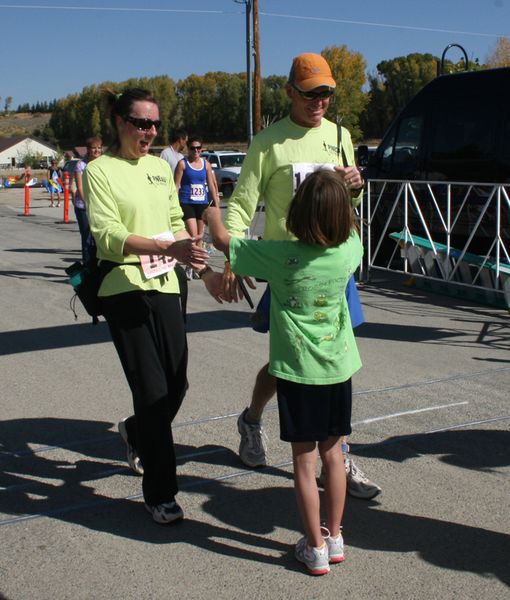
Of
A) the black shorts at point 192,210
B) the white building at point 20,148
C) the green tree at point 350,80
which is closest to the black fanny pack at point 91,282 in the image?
the black shorts at point 192,210

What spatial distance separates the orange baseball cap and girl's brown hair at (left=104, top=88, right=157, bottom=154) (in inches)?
27.0

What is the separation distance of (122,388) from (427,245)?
209 inches

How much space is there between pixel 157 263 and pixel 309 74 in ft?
3.76

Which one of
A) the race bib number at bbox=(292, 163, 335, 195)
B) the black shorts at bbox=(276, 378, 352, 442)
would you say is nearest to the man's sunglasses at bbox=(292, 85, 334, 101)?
the race bib number at bbox=(292, 163, 335, 195)

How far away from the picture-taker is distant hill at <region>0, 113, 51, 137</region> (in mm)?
156000

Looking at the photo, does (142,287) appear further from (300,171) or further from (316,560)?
(316,560)

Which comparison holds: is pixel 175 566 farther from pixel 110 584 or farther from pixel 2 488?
pixel 2 488

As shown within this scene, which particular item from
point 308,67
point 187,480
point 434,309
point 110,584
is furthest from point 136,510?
point 434,309

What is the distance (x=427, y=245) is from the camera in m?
10.1

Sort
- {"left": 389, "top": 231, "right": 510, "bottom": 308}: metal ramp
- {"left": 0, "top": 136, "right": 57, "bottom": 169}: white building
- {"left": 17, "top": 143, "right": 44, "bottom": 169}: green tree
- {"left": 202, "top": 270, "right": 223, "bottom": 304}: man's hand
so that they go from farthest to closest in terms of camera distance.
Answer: {"left": 0, "top": 136, "right": 57, "bottom": 169}: white building → {"left": 17, "top": 143, "right": 44, "bottom": 169}: green tree → {"left": 389, "top": 231, "right": 510, "bottom": 308}: metal ramp → {"left": 202, "top": 270, "right": 223, "bottom": 304}: man's hand

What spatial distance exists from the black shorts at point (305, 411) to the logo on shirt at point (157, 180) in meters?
1.17

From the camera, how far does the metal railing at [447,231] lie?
9.24 meters

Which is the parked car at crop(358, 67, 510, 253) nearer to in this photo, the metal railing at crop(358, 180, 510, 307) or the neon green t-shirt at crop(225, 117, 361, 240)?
the metal railing at crop(358, 180, 510, 307)

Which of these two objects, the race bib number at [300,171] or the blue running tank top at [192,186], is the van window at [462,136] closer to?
the blue running tank top at [192,186]
